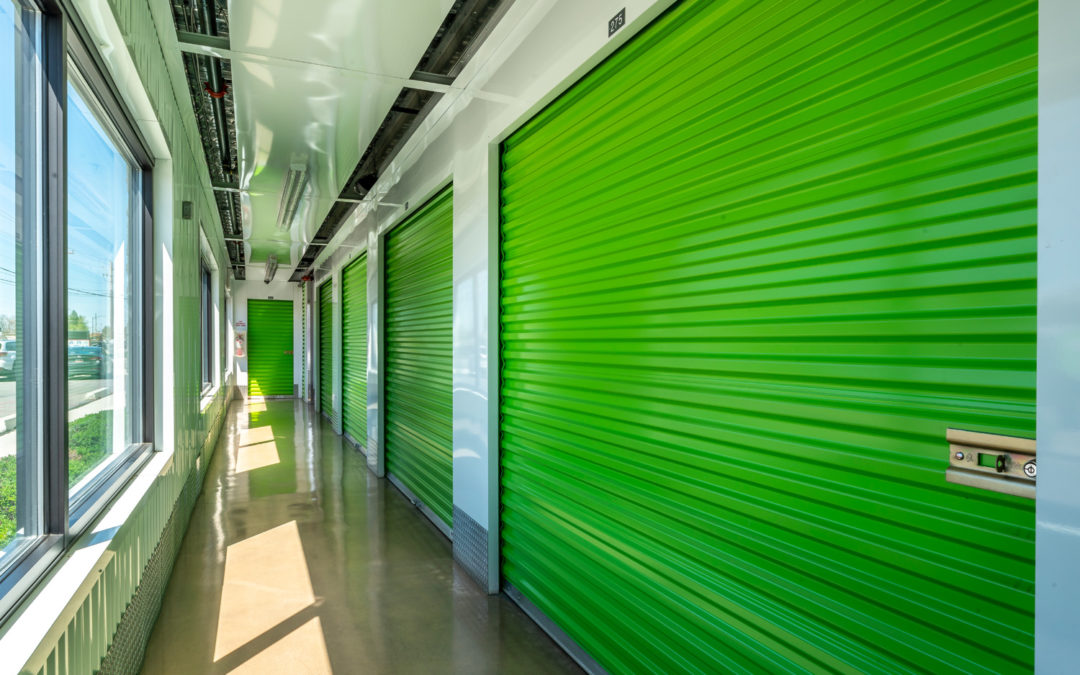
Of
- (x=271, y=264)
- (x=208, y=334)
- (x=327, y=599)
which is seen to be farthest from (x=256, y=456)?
(x=271, y=264)

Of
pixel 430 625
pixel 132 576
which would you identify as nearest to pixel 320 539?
pixel 430 625

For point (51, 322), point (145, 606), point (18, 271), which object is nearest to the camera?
point (18, 271)

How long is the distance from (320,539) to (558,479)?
263 centimetres

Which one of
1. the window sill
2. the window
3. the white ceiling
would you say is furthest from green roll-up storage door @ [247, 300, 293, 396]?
the window sill

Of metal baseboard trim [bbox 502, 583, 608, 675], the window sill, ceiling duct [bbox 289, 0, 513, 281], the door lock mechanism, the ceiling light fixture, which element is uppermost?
ceiling duct [bbox 289, 0, 513, 281]

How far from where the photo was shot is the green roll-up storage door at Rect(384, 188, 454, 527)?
5.12 meters

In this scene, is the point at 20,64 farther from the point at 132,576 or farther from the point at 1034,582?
the point at 1034,582

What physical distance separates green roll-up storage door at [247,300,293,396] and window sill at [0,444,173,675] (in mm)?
16033

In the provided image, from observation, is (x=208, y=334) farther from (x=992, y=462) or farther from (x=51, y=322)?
(x=992, y=462)

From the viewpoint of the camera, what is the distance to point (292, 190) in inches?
263

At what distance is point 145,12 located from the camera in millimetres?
2883

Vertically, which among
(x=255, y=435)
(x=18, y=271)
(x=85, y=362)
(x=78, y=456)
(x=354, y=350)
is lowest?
(x=255, y=435)

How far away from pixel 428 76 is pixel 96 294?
2.32 metres

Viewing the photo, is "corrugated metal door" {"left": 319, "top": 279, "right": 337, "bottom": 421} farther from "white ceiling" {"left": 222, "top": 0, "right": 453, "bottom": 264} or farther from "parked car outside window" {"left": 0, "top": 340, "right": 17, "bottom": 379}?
"parked car outside window" {"left": 0, "top": 340, "right": 17, "bottom": 379}
